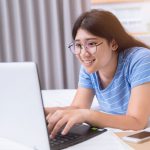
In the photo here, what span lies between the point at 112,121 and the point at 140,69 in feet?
1.02

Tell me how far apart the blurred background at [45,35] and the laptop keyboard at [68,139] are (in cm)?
145

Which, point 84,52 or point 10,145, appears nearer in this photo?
point 10,145

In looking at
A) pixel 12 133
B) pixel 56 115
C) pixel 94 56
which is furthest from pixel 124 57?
pixel 12 133

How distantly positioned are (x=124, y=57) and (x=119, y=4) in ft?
4.09

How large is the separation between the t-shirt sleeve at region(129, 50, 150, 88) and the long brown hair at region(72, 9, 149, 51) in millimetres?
120

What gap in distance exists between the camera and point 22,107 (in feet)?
2.12

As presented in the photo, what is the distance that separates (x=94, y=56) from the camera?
4.18ft

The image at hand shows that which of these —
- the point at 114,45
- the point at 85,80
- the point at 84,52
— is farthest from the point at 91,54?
the point at 85,80

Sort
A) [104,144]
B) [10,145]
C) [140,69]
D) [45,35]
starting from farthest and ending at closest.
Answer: [45,35]
[140,69]
[104,144]
[10,145]

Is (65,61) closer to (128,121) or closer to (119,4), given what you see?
(119,4)

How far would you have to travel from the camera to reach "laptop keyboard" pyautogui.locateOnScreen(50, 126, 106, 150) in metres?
0.85

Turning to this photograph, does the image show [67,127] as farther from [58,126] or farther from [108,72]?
[108,72]

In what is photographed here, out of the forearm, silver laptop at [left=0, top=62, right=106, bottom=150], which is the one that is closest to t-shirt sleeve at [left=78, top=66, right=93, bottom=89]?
the forearm

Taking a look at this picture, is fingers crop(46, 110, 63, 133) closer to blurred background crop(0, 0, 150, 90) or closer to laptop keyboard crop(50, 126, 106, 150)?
laptop keyboard crop(50, 126, 106, 150)
